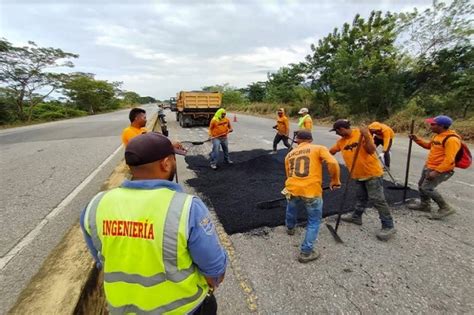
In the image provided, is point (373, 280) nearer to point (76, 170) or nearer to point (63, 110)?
point (76, 170)

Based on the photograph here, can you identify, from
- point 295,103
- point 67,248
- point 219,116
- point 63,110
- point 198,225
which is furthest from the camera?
point 63,110

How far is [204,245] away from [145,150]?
1.65 ft

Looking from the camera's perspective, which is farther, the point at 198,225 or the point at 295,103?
the point at 295,103

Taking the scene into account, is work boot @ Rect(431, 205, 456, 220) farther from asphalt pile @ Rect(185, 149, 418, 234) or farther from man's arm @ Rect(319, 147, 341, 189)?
man's arm @ Rect(319, 147, 341, 189)

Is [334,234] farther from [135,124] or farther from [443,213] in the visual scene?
[135,124]

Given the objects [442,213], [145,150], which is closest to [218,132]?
[442,213]

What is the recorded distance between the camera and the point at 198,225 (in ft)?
3.94

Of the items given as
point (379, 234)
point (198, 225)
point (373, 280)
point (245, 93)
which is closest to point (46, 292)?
point (198, 225)

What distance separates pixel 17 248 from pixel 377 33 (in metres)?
20.1

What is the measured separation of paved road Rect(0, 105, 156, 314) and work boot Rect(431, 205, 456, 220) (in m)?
5.08

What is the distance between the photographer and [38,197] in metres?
4.89

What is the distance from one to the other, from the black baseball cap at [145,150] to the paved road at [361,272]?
5.56 ft

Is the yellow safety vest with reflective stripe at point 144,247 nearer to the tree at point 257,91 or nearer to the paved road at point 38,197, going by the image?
the paved road at point 38,197

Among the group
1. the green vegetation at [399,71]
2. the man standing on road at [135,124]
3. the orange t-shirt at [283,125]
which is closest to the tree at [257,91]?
the green vegetation at [399,71]
